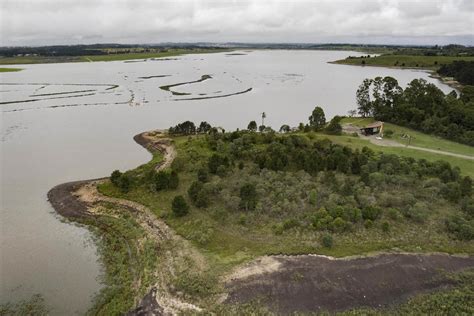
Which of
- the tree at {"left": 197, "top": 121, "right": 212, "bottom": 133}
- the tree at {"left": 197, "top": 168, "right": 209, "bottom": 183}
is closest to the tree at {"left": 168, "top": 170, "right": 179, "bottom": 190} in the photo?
the tree at {"left": 197, "top": 168, "right": 209, "bottom": 183}

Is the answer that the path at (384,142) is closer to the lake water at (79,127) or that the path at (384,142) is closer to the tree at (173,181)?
the lake water at (79,127)

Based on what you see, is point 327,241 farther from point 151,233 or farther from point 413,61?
point 413,61

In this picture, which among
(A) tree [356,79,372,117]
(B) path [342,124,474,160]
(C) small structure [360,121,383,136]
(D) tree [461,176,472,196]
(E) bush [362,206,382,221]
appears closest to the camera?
(E) bush [362,206,382,221]

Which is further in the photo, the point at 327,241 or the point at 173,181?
the point at 173,181

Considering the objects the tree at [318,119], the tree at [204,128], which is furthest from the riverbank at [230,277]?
the tree at [318,119]

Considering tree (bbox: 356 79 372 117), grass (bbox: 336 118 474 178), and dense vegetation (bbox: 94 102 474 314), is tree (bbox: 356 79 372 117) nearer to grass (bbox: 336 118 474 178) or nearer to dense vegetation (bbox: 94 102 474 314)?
grass (bbox: 336 118 474 178)

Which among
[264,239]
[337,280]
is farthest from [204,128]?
[337,280]
